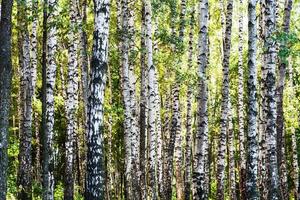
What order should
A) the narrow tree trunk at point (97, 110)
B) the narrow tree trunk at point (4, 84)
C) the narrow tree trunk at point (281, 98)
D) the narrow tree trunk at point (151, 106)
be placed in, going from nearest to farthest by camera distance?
the narrow tree trunk at point (97, 110), the narrow tree trunk at point (4, 84), the narrow tree trunk at point (281, 98), the narrow tree trunk at point (151, 106)

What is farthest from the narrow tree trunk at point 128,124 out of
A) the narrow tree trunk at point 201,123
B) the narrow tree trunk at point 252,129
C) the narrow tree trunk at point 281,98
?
the narrow tree trunk at point 281,98

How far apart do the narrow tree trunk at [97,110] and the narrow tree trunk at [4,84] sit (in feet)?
5.91

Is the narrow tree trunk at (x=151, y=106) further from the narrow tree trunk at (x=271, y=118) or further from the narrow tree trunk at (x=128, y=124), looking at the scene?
the narrow tree trunk at (x=271, y=118)

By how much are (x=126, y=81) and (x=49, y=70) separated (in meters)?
3.94

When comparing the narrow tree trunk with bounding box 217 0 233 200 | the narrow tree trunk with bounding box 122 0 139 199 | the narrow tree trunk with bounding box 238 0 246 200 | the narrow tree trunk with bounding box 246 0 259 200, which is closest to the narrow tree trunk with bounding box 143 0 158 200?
the narrow tree trunk with bounding box 122 0 139 199

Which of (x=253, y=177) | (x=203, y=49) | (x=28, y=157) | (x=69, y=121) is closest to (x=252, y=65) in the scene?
(x=203, y=49)

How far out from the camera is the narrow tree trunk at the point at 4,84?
1034cm

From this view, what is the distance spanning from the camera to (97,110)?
10094 millimetres

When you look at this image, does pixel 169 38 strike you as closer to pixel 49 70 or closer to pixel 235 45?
pixel 49 70

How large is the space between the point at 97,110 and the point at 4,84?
6.90 ft

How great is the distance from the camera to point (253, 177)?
568 inches

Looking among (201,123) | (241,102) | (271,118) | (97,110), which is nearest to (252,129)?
(271,118)

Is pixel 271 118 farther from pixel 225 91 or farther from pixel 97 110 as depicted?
pixel 97 110

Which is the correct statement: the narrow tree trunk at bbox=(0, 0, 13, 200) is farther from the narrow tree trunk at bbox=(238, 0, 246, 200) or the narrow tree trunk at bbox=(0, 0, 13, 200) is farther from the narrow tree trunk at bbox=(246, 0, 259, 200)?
the narrow tree trunk at bbox=(238, 0, 246, 200)
